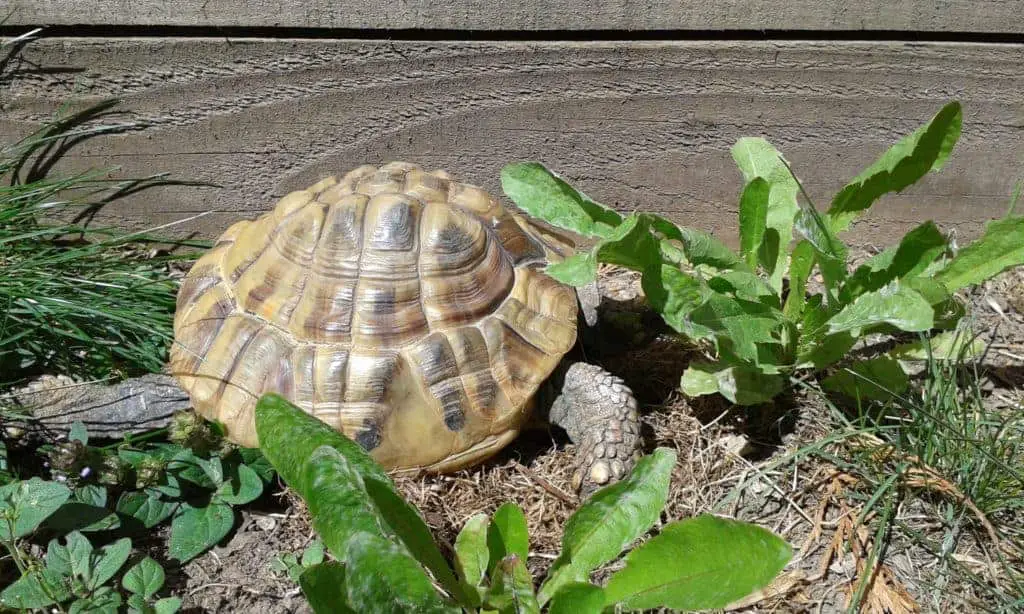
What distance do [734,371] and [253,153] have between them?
1.43 m

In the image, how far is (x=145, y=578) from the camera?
1488mm

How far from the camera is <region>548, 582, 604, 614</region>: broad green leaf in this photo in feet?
4.07

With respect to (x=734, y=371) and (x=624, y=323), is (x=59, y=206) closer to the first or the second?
(x=624, y=323)

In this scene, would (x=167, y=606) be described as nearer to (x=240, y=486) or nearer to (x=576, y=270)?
(x=240, y=486)

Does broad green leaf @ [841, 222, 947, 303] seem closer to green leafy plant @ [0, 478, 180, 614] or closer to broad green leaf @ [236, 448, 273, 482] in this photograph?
broad green leaf @ [236, 448, 273, 482]

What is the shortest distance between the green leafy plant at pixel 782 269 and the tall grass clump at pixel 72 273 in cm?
106

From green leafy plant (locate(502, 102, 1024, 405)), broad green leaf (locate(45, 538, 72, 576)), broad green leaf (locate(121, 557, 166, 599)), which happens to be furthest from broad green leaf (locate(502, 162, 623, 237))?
broad green leaf (locate(45, 538, 72, 576))

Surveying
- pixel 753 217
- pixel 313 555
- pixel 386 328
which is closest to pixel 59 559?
pixel 313 555

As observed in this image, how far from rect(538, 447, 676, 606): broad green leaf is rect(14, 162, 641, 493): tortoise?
30 centimetres

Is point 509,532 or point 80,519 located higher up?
point 509,532

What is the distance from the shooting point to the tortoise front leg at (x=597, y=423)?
1717 millimetres

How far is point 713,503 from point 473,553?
1.81 feet

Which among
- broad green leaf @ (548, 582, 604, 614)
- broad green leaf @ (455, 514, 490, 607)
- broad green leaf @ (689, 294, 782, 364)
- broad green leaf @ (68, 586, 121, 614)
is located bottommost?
broad green leaf @ (68, 586, 121, 614)

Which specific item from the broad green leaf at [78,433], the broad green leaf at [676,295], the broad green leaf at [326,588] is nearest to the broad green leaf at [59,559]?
the broad green leaf at [78,433]
